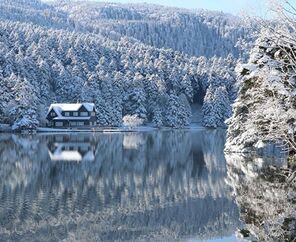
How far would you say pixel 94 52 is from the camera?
478ft

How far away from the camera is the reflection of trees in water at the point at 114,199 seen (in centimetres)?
1842

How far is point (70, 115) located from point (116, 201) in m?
83.1

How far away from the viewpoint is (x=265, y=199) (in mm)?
21891

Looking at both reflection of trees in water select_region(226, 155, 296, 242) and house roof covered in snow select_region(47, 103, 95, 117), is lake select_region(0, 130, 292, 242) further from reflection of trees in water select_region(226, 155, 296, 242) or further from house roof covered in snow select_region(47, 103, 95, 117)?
house roof covered in snow select_region(47, 103, 95, 117)

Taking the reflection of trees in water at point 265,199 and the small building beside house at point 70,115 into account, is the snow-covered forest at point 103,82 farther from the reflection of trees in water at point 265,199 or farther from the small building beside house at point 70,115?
the reflection of trees in water at point 265,199

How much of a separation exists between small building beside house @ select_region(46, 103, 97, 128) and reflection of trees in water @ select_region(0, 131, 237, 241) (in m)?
64.0

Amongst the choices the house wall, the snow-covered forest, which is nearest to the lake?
the snow-covered forest

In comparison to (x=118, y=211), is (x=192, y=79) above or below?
below

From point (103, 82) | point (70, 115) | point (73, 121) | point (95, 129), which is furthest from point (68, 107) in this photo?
point (103, 82)

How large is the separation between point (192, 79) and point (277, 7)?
127988 millimetres

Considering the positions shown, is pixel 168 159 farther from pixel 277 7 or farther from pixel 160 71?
pixel 160 71

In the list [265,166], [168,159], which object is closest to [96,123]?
[168,159]

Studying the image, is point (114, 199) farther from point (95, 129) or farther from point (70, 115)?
point (70, 115)

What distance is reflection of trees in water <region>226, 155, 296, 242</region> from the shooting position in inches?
634
